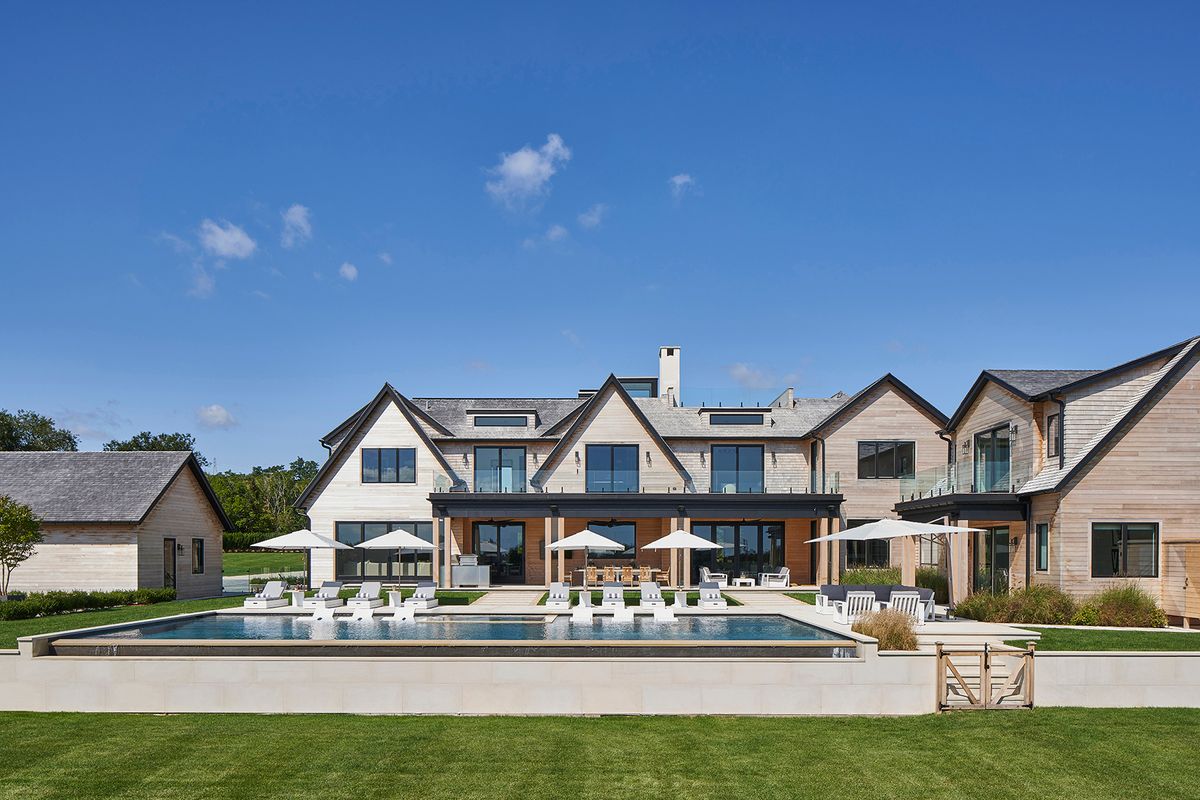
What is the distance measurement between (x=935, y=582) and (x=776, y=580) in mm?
6737

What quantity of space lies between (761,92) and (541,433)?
16.4 m

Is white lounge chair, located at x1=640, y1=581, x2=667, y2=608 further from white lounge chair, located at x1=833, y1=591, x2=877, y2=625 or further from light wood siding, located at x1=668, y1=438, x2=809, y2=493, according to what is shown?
light wood siding, located at x1=668, y1=438, x2=809, y2=493

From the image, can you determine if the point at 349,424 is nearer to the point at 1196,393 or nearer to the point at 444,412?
the point at 444,412

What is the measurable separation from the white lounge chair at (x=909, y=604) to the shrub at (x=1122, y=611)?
3721mm

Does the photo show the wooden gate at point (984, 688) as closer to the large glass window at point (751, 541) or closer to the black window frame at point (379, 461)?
the large glass window at point (751, 541)

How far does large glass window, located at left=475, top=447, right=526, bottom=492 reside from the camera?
110ft

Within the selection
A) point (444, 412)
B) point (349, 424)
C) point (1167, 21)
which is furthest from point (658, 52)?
point (349, 424)

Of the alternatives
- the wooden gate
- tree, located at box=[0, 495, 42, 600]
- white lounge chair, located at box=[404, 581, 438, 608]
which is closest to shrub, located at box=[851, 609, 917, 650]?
the wooden gate

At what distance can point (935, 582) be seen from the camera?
90.2 feet

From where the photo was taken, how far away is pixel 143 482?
31234mm

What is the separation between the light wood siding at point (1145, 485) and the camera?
22016 millimetres

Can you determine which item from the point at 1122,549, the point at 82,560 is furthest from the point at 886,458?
the point at 82,560

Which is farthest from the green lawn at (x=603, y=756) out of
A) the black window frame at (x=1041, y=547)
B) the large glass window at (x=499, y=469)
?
the large glass window at (x=499, y=469)

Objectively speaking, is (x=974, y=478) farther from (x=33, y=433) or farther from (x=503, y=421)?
(x=33, y=433)
